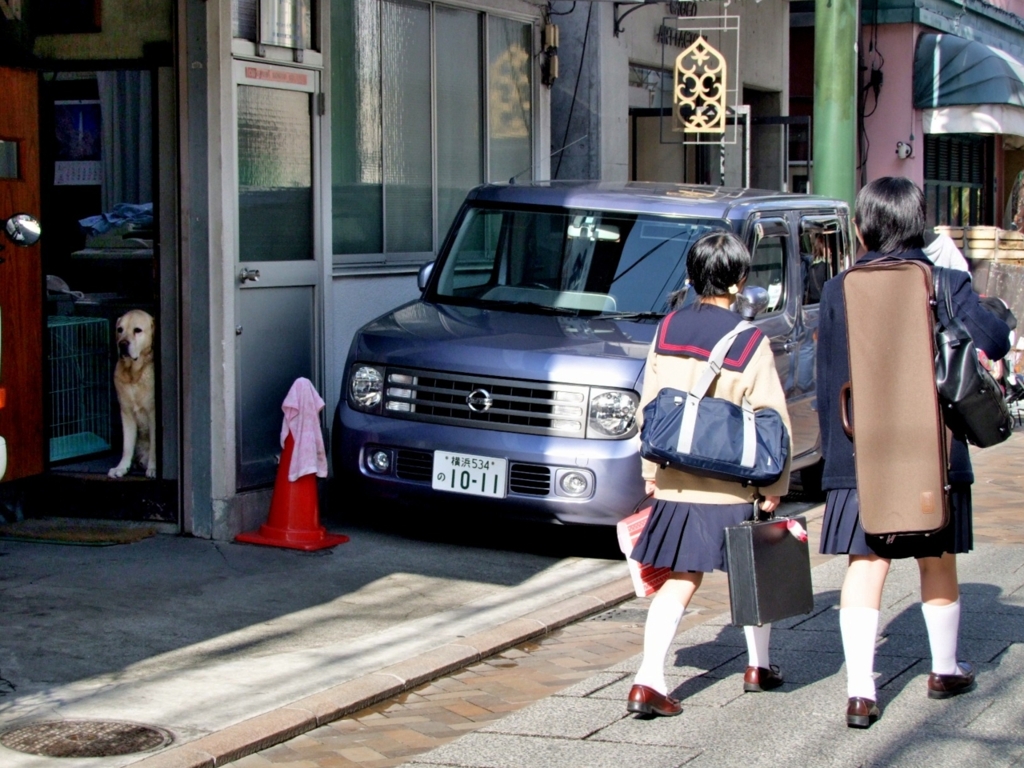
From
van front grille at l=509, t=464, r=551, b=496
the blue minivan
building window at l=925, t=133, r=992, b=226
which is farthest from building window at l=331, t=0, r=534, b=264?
building window at l=925, t=133, r=992, b=226

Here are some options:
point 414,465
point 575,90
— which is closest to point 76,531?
point 414,465

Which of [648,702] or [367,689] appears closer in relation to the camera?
[648,702]

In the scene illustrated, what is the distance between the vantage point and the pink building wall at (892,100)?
73.7ft

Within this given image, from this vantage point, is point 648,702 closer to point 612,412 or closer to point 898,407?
point 898,407

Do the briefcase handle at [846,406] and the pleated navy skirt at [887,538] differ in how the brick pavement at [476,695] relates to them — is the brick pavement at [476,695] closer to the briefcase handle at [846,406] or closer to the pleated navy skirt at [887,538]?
the pleated navy skirt at [887,538]

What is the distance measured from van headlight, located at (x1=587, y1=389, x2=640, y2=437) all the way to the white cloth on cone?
150cm

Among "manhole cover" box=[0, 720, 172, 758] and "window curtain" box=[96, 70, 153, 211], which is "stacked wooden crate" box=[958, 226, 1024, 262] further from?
"manhole cover" box=[0, 720, 172, 758]

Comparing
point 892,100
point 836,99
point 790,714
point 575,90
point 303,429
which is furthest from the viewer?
point 892,100

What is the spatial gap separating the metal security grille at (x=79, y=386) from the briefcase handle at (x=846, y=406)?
494cm

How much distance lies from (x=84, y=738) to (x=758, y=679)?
→ 97.4 inches

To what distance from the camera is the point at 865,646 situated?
5.24m

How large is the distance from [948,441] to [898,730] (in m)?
1.03

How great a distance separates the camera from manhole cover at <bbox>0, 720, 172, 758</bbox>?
195 inches

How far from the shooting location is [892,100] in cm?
2259
